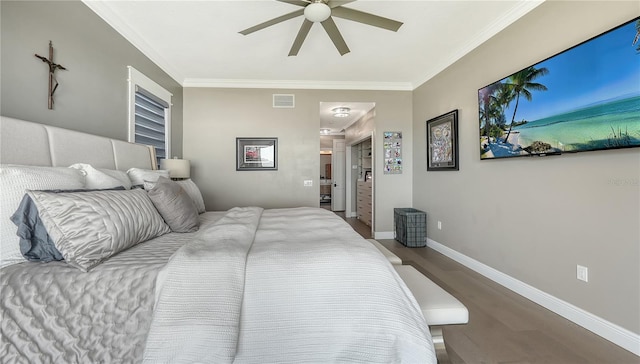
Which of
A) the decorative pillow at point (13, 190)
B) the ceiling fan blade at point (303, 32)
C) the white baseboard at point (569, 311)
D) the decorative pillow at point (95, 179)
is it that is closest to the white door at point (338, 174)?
the white baseboard at point (569, 311)

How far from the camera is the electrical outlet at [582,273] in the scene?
1762 mm

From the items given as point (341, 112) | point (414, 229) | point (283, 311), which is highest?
point (341, 112)

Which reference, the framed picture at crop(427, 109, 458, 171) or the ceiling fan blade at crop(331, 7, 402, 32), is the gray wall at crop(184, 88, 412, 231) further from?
the ceiling fan blade at crop(331, 7, 402, 32)

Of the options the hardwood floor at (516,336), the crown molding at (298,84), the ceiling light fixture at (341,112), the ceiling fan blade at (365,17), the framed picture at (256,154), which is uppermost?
the crown molding at (298,84)

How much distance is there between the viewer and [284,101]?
4.08 metres

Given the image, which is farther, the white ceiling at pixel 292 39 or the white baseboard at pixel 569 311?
the white ceiling at pixel 292 39

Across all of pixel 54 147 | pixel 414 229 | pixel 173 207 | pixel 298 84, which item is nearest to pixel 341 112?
pixel 298 84

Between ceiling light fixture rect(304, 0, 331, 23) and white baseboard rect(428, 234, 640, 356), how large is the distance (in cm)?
301

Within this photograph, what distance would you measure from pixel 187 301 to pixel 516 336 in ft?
7.08

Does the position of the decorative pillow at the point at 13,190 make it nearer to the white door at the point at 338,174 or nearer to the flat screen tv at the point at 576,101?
the flat screen tv at the point at 576,101

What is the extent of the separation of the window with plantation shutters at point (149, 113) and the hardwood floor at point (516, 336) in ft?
12.1

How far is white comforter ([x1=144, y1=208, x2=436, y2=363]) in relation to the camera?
0.91 metres

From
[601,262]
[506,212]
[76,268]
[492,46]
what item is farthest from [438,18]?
[76,268]

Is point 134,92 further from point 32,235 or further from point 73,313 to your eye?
point 73,313
